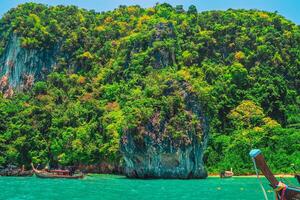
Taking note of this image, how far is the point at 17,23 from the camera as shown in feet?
310

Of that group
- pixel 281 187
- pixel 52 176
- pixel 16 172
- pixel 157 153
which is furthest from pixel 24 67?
pixel 281 187

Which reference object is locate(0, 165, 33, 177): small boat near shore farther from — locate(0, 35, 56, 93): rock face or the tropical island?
locate(0, 35, 56, 93): rock face

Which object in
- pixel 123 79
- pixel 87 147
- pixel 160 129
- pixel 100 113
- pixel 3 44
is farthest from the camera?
pixel 3 44

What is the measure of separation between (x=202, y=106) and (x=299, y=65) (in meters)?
30.4

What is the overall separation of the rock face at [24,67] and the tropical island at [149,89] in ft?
0.61

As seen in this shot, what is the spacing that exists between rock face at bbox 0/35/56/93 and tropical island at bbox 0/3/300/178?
0.61 ft

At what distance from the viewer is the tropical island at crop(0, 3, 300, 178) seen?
189ft

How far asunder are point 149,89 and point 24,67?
38.5 m

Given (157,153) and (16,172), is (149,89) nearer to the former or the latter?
(157,153)

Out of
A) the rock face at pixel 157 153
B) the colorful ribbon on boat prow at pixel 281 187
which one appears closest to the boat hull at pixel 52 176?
the rock face at pixel 157 153

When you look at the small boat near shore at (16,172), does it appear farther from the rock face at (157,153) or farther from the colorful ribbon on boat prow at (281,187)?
the colorful ribbon on boat prow at (281,187)

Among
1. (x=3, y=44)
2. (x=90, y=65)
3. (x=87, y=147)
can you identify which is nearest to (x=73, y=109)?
(x=87, y=147)

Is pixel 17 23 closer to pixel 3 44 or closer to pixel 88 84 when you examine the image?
pixel 3 44

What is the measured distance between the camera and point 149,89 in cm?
6022
